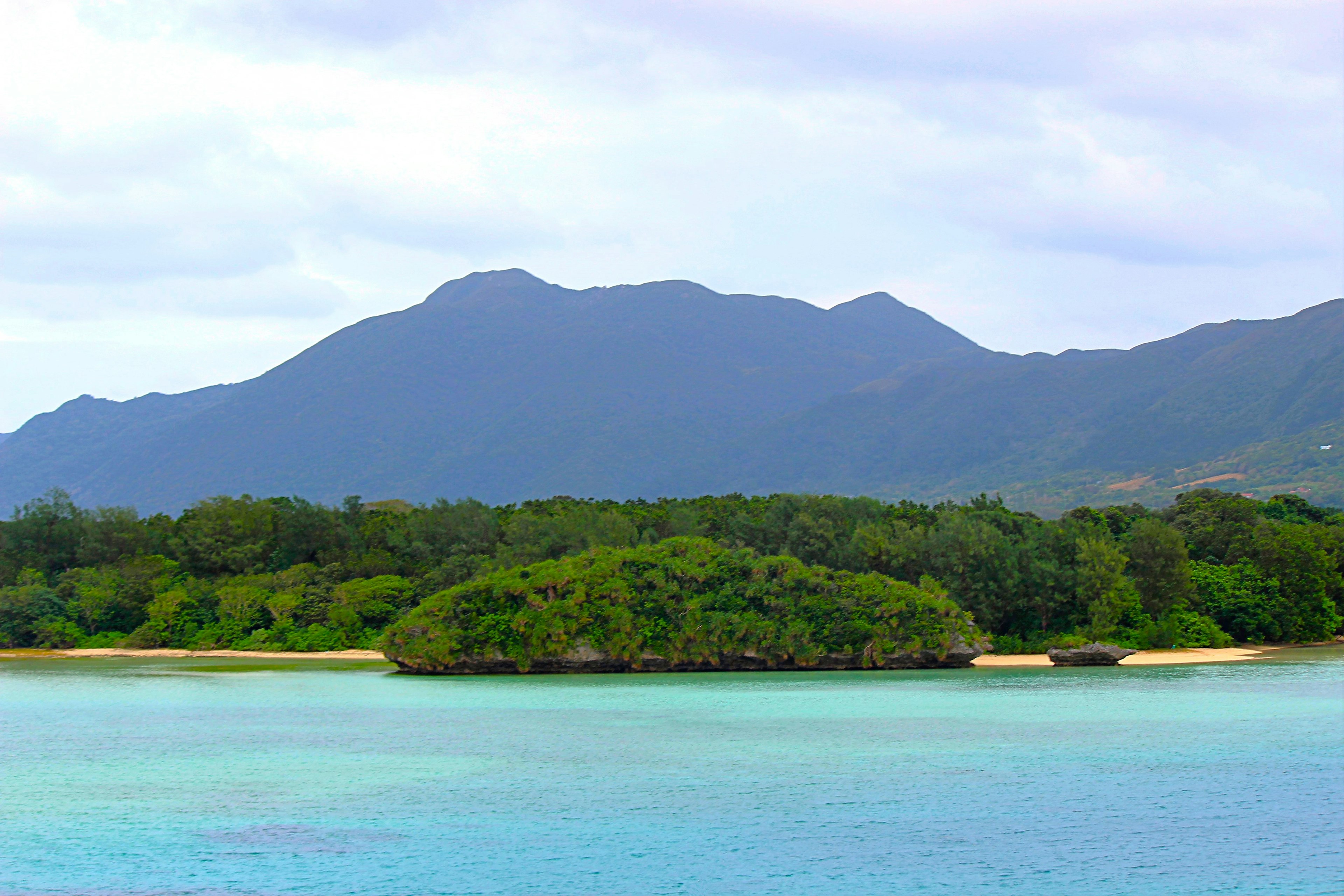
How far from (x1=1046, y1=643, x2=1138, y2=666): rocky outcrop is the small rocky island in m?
4.47

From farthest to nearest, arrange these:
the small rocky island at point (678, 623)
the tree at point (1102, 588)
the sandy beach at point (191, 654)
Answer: the sandy beach at point (191, 654) → the tree at point (1102, 588) → the small rocky island at point (678, 623)

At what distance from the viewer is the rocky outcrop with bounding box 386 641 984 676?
57844 mm

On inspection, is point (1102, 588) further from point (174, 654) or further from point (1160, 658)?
point (174, 654)

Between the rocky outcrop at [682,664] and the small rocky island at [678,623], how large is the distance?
58 mm

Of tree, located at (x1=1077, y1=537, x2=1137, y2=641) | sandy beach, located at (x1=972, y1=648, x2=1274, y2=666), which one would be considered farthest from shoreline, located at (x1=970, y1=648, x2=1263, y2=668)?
tree, located at (x1=1077, y1=537, x2=1137, y2=641)

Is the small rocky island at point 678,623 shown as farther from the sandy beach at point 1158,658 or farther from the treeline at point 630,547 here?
the sandy beach at point 1158,658

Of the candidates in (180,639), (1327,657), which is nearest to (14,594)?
(180,639)

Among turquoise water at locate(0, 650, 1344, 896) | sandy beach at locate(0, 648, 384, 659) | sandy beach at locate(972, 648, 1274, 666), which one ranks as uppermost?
sandy beach at locate(0, 648, 384, 659)

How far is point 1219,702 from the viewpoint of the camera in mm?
42750

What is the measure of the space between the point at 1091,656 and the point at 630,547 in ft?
75.7

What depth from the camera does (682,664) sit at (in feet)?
191

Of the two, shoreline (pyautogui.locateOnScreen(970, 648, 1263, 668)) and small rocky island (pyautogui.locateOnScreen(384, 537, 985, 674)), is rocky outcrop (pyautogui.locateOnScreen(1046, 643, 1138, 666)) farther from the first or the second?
small rocky island (pyautogui.locateOnScreen(384, 537, 985, 674))

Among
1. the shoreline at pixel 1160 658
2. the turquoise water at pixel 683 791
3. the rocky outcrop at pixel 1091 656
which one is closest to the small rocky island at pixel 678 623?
the shoreline at pixel 1160 658

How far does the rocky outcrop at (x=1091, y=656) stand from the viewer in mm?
58625
